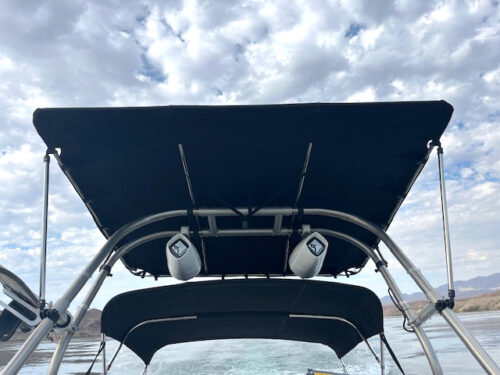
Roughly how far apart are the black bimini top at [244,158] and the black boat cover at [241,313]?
1.74 feet

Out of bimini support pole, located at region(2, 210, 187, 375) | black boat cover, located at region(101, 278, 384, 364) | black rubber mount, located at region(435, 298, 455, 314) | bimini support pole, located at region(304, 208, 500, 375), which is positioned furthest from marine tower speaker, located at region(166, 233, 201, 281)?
black rubber mount, located at region(435, 298, 455, 314)

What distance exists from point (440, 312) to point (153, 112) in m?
2.56

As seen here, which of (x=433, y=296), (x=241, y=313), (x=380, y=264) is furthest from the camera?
(x=241, y=313)

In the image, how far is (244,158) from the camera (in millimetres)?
3447

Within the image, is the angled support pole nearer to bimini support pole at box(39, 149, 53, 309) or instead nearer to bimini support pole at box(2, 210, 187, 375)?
bimini support pole at box(39, 149, 53, 309)

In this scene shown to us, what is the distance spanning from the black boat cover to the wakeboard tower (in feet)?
0.06

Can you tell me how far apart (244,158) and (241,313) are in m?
1.94

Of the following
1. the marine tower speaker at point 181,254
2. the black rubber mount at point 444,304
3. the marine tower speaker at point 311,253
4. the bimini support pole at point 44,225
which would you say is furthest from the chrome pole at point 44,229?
the black rubber mount at point 444,304

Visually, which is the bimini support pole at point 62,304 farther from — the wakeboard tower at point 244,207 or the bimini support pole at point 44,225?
the bimini support pole at point 44,225

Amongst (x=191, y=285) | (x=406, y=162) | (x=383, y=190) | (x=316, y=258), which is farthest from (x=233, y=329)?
(x=406, y=162)

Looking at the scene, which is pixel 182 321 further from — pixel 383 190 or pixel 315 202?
pixel 383 190

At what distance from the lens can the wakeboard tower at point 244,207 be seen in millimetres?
3002

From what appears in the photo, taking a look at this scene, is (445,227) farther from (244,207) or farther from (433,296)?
(244,207)

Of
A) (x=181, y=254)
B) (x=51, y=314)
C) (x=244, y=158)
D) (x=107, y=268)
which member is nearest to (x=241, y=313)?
(x=181, y=254)
